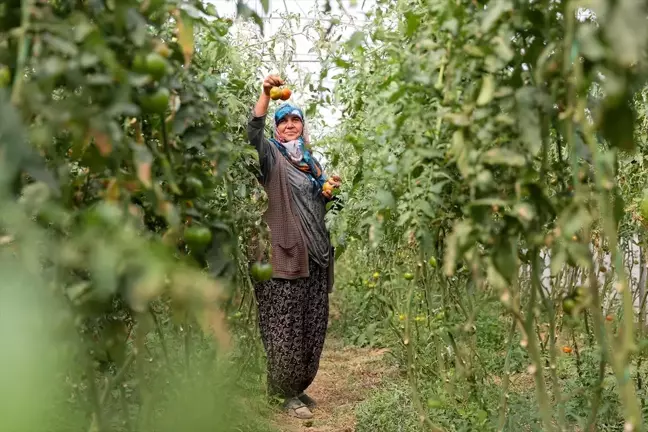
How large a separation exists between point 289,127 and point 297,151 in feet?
0.39

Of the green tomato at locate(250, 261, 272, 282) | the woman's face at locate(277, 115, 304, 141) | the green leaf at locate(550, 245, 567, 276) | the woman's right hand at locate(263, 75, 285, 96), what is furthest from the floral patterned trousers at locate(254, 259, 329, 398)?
the green leaf at locate(550, 245, 567, 276)

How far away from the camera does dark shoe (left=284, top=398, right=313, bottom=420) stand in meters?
3.22

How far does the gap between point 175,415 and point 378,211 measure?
0.60m

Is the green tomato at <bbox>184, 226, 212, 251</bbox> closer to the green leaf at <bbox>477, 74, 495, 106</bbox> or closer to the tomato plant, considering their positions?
the tomato plant

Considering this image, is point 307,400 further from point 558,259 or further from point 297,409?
point 558,259

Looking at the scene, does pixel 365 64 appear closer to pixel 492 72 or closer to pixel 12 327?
pixel 492 72

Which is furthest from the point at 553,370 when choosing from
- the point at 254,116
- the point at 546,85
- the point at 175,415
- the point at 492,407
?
the point at 254,116

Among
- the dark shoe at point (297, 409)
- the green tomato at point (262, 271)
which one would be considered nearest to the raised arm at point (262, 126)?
the green tomato at point (262, 271)

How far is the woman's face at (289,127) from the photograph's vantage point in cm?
341

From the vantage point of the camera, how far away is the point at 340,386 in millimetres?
3842

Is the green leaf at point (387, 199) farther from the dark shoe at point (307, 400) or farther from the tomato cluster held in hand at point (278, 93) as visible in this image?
the dark shoe at point (307, 400)

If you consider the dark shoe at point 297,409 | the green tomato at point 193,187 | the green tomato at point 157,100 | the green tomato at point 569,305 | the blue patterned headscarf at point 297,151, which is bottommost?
the dark shoe at point 297,409

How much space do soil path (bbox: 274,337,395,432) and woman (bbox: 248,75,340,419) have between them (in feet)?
0.33

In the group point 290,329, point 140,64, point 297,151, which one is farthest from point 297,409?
point 140,64
